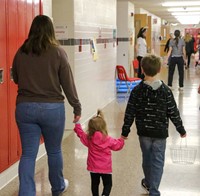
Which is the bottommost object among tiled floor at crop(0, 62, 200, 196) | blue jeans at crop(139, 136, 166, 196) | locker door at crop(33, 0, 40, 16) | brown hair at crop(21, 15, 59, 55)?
tiled floor at crop(0, 62, 200, 196)

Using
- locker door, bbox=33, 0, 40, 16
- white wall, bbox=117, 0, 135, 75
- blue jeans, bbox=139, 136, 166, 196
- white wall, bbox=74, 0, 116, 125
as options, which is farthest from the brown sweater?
white wall, bbox=117, 0, 135, 75

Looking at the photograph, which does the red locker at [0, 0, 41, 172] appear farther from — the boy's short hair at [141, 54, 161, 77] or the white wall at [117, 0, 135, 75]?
the white wall at [117, 0, 135, 75]

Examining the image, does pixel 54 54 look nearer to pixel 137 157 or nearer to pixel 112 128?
pixel 137 157

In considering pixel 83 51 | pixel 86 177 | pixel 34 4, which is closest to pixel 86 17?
pixel 83 51

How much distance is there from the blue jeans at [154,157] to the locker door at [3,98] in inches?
52.2

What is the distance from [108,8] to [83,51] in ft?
7.58

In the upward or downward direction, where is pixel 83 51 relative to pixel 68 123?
upward

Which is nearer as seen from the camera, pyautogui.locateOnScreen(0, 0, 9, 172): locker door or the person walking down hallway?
pyautogui.locateOnScreen(0, 0, 9, 172): locker door

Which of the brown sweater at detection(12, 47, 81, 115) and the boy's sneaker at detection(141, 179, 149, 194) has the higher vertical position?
the brown sweater at detection(12, 47, 81, 115)

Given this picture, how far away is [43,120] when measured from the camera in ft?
10.2

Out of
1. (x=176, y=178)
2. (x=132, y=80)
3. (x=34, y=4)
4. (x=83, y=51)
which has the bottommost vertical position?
(x=176, y=178)

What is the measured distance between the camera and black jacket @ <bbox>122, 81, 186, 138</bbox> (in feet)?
10.5

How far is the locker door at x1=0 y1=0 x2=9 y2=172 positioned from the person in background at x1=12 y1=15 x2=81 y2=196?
2.15 ft

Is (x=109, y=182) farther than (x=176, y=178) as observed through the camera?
No
